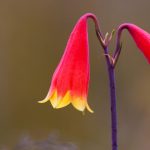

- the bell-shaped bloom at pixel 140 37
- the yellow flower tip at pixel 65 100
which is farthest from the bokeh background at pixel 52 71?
the bell-shaped bloom at pixel 140 37

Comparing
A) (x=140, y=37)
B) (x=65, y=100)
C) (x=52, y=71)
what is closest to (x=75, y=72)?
(x=65, y=100)

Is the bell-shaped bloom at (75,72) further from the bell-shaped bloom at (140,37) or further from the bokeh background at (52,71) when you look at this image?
the bokeh background at (52,71)

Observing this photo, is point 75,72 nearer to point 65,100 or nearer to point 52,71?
point 65,100

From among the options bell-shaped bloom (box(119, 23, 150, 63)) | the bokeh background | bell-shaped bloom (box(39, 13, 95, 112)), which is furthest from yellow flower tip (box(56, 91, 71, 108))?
the bokeh background

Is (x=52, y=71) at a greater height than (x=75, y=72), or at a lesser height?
lesser

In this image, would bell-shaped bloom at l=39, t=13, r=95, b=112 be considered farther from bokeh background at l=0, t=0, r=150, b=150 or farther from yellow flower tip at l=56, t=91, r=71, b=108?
bokeh background at l=0, t=0, r=150, b=150

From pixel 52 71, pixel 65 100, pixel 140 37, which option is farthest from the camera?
pixel 52 71

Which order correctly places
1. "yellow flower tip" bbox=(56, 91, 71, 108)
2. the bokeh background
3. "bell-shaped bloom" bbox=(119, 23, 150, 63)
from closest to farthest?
"bell-shaped bloom" bbox=(119, 23, 150, 63) → "yellow flower tip" bbox=(56, 91, 71, 108) → the bokeh background
